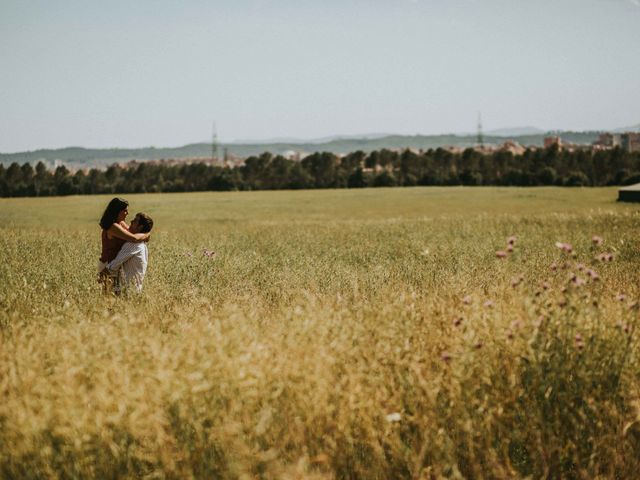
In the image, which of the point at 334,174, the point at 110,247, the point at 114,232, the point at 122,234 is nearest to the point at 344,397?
the point at 122,234

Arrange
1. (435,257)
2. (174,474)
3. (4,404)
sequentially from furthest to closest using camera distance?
(435,257) < (4,404) < (174,474)

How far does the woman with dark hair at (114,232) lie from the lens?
28.7ft

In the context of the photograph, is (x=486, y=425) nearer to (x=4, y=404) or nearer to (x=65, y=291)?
(x=4, y=404)

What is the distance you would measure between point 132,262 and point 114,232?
0.55 meters

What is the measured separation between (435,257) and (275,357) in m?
8.96

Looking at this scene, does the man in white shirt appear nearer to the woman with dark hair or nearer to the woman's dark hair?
the woman with dark hair

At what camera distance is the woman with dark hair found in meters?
8.76

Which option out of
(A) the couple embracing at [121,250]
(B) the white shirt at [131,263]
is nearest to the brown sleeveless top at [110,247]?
(A) the couple embracing at [121,250]

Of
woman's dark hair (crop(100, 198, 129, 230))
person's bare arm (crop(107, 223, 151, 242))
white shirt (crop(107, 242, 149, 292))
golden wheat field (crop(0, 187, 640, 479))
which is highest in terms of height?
woman's dark hair (crop(100, 198, 129, 230))

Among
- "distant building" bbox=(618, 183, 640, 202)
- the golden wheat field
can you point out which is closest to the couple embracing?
the golden wheat field

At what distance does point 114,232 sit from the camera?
8.81 metres

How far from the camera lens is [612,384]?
4.60 meters

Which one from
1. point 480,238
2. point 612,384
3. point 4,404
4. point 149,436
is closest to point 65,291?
point 4,404

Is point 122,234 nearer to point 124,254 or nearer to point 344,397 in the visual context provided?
point 124,254
